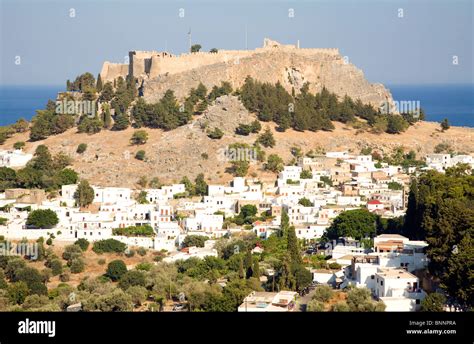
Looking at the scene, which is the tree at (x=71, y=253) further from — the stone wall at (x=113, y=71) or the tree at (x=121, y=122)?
the stone wall at (x=113, y=71)

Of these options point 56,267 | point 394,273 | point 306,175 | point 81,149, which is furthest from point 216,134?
point 394,273

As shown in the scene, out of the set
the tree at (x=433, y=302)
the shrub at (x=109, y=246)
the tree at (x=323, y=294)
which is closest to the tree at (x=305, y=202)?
the shrub at (x=109, y=246)

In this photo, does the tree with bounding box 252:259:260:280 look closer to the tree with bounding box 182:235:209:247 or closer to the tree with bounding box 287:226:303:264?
the tree with bounding box 287:226:303:264

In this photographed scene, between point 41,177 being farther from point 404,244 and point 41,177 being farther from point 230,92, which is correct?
point 404,244

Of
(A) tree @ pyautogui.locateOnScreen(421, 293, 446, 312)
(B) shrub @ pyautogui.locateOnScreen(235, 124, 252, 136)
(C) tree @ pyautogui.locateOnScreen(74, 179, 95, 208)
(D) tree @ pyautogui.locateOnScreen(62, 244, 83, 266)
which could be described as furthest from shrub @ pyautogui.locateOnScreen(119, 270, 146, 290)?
(B) shrub @ pyautogui.locateOnScreen(235, 124, 252, 136)

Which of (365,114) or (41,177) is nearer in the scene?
(41,177)
